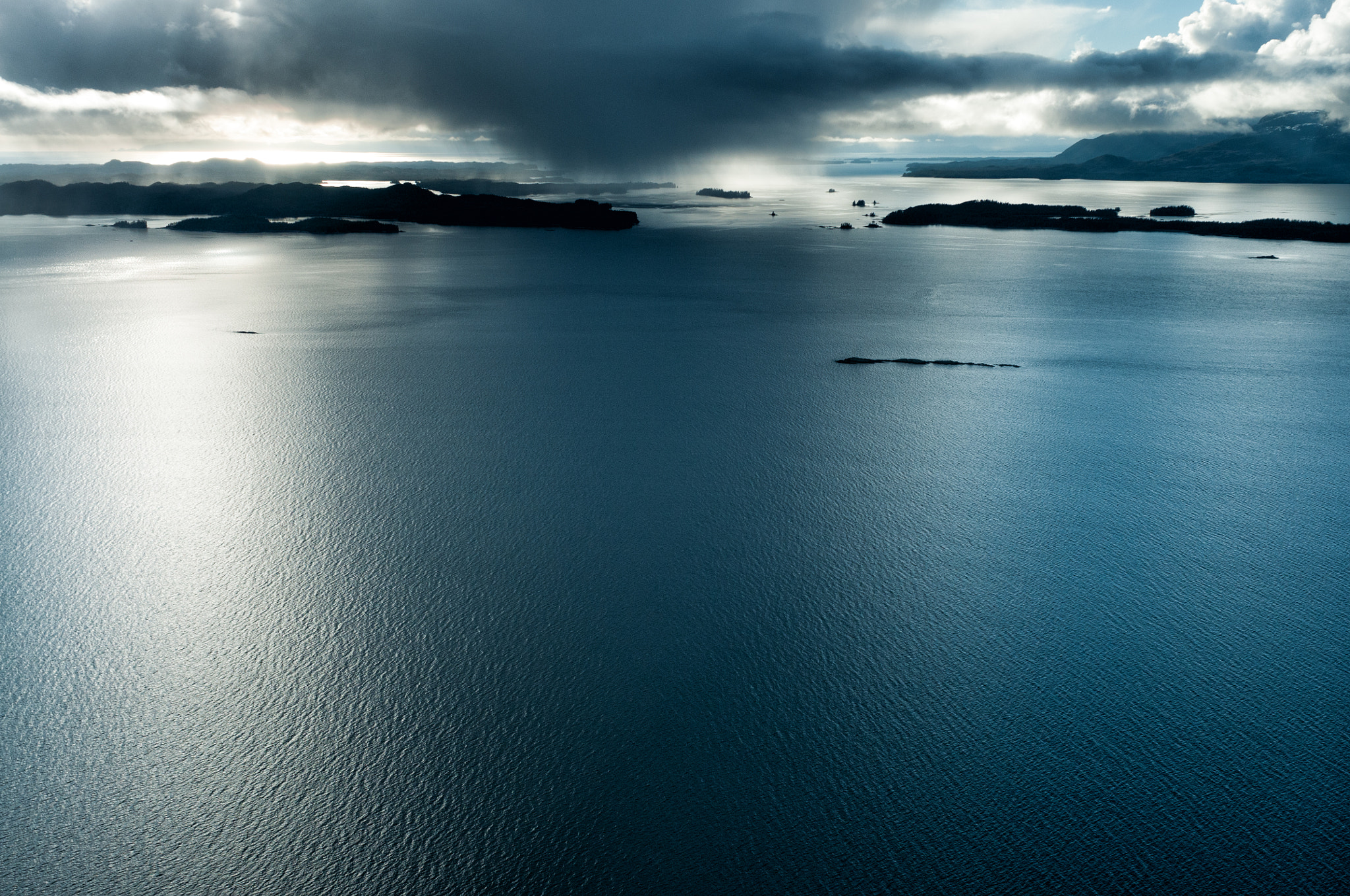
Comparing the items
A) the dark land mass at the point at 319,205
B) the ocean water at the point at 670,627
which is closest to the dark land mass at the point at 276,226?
the dark land mass at the point at 319,205

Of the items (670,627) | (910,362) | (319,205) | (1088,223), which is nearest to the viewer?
(670,627)

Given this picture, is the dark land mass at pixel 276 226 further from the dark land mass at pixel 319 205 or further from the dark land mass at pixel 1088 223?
the dark land mass at pixel 1088 223

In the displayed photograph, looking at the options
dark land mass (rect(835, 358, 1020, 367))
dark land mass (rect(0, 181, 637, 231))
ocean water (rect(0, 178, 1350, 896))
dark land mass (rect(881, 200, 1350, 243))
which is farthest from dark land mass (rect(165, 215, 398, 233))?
dark land mass (rect(835, 358, 1020, 367))

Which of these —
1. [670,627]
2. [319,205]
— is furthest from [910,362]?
[319,205]

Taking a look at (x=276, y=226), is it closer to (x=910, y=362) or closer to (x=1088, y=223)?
(x=910, y=362)

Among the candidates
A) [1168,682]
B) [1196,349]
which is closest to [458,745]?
[1168,682]
